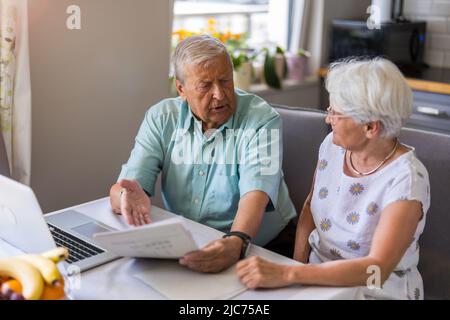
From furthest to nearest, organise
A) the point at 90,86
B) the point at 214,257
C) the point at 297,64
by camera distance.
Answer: the point at 297,64, the point at 90,86, the point at 214,257

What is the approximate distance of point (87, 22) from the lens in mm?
2363

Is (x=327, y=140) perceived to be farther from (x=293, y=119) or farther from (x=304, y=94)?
(x=304, y=94)

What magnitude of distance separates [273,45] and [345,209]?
2068 millimetres

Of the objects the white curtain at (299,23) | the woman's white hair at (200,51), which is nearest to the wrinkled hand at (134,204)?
the woman's white hair at (200,51)

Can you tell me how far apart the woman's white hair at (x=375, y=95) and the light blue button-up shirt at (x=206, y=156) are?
36 cm

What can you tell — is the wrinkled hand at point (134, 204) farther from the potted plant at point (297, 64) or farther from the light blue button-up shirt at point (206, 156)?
the potted plant at point (297, 64)

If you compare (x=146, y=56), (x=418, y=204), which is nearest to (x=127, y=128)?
(x=146, y=56)

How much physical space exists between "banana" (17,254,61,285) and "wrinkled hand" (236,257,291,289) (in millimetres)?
399

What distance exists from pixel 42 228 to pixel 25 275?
19 centimetres

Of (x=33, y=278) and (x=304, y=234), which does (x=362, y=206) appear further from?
(x=33, y=278)

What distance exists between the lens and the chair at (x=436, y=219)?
5.76 ft

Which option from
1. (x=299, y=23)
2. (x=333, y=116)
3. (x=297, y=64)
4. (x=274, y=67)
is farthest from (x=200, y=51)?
(x=299, y=23)

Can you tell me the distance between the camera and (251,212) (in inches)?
64.6
